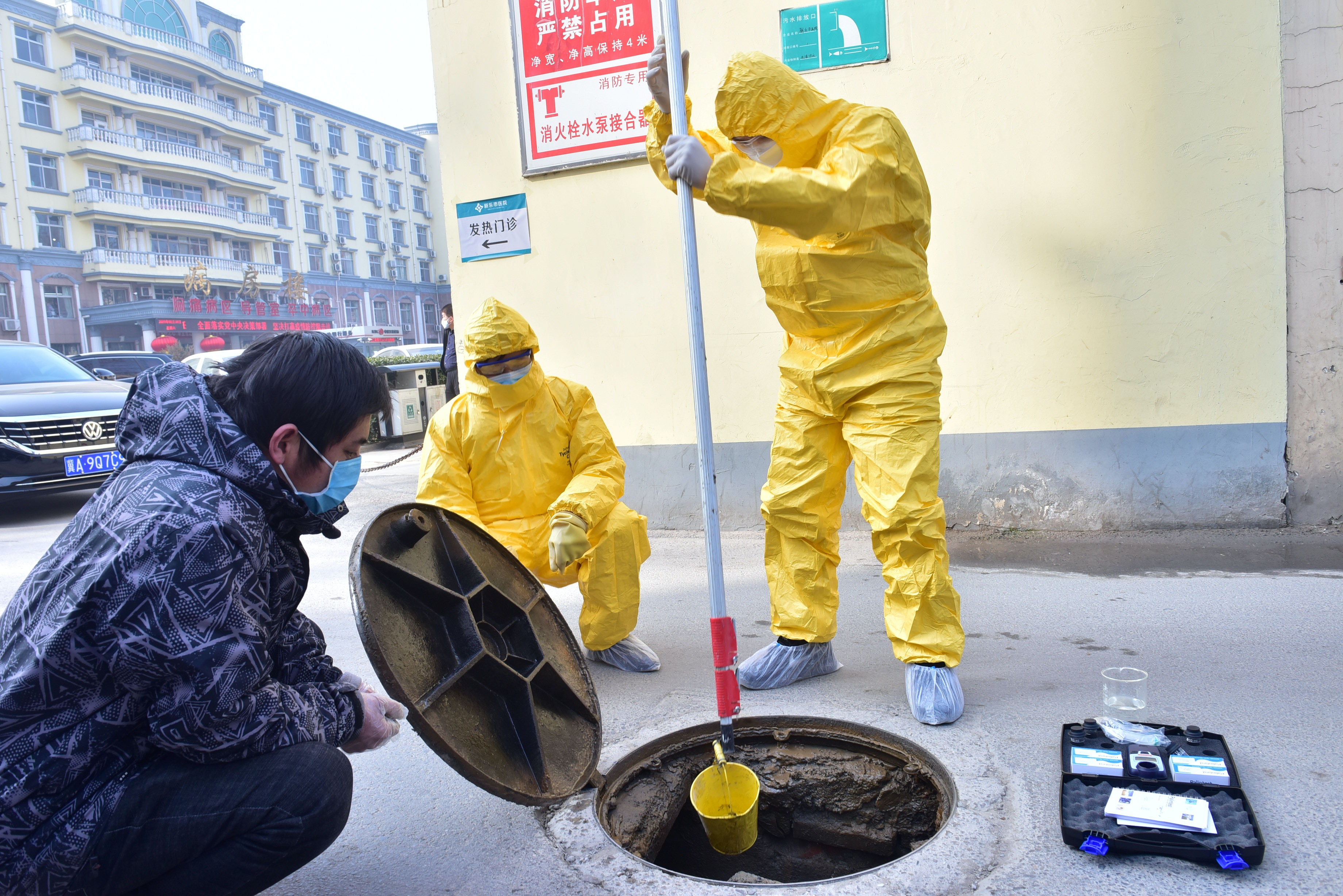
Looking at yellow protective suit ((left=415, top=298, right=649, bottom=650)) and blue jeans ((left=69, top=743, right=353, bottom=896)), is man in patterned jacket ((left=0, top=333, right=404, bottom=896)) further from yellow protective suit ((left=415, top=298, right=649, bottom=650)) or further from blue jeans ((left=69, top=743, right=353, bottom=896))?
yellow protective suit ((left=415, top=298, right=649, bottom=650))

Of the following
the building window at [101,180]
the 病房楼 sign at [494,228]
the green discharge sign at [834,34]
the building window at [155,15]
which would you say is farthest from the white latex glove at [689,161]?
the building window at [155,15]

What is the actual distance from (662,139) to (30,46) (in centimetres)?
3759

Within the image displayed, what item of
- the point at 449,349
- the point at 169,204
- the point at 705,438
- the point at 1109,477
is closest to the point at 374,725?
the point at 705,438

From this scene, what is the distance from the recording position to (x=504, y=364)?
285 centimetres

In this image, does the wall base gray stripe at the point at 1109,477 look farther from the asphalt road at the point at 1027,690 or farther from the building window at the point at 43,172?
the building window at the point at 43,172

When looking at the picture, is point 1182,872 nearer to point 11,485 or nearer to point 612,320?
point 612,320

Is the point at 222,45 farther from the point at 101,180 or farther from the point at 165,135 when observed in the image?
the point at 101,180

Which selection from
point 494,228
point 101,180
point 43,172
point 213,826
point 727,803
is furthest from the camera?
point 101,180

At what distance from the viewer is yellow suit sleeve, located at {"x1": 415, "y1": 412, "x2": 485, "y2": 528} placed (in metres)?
2.89

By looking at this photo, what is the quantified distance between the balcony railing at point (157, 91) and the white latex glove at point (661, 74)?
3676 cm

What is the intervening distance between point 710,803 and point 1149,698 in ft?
4.40

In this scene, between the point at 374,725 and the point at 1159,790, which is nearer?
the point at 374,725

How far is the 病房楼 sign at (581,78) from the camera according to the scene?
4.80 metres

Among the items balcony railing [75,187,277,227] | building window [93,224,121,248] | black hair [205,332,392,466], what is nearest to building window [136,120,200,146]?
balcony railing [75,187,277,227]
